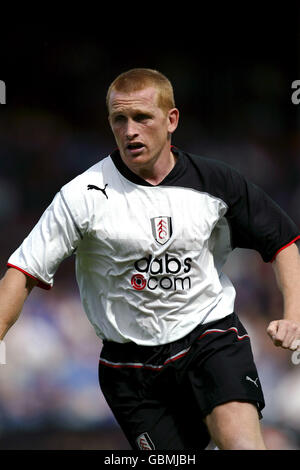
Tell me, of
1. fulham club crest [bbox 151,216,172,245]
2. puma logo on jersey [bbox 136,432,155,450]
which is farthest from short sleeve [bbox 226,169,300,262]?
puma logo on jersey [bbox 136,432,155,450]

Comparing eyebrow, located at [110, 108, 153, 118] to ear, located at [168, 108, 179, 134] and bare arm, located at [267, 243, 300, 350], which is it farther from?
bare arm, located at [267, 243, 300, 350]

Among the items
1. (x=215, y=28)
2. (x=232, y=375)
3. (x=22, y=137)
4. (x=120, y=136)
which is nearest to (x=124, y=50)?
(x=215, y=28)

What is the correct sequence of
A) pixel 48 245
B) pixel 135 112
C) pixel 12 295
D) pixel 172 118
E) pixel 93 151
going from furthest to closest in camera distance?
pixel 93 151 → pixel 172 118 → pixel 135 112 → pixel 48 245 → pixel 12 295

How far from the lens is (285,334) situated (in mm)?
3645

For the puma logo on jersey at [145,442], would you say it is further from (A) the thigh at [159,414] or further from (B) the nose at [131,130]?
(B) the nose at [131,130]

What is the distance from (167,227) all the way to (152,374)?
30.2 inches

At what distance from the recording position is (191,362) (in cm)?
409

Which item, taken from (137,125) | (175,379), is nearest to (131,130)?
(137,125)

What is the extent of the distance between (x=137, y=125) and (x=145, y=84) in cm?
23

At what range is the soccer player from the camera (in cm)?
408

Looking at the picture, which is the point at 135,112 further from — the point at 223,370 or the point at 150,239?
the point at 223,370

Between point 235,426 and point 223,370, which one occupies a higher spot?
point 223,370

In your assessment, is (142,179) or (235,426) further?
(142,179)

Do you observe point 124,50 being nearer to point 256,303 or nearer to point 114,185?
point 256,303
